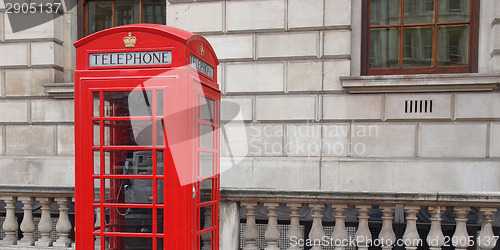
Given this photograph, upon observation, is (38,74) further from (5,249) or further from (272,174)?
(272,174)

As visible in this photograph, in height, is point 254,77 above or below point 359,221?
above

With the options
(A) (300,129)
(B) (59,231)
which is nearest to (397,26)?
(A) (300,129)

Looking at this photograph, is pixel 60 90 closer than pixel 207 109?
No

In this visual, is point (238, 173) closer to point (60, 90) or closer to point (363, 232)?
point (363, 232)

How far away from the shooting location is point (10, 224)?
4.25 m

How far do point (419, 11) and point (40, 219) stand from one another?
6.76 meters

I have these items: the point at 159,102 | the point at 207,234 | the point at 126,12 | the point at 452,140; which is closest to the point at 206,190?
the point at 207,234

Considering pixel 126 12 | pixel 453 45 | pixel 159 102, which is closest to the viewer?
pixel 159 102

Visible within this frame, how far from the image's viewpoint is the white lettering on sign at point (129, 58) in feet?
10.00

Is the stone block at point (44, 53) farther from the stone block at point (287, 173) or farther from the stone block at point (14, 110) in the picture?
the stone block at point (287, 173)

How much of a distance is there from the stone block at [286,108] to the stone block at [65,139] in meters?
3.73

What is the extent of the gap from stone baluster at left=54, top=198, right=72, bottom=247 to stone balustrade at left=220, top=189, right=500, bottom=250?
170 cm

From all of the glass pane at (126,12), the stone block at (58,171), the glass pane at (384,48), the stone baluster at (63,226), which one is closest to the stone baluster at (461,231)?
the stone baluster at (63,226)

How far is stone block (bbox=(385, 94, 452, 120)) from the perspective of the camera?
6.45m
